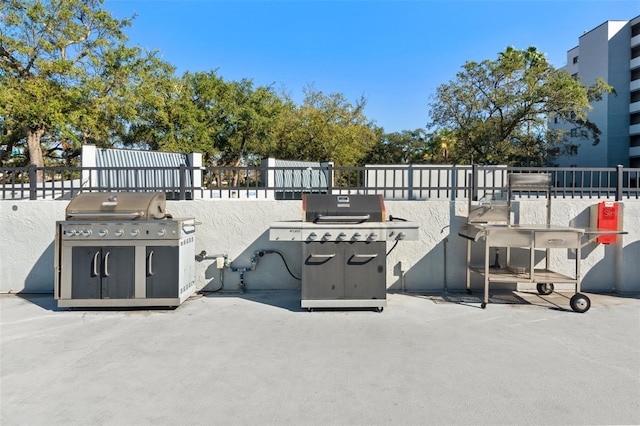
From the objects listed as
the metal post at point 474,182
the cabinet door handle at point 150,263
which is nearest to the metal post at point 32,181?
the cabinet door handle at point 150,263

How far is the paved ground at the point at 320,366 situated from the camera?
2.41m

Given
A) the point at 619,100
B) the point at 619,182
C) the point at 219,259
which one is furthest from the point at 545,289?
the point at 619,100

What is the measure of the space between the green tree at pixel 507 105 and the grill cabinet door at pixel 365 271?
1907cm

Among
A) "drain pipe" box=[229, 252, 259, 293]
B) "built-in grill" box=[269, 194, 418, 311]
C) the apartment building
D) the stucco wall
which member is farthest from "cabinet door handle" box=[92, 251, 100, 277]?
the apartment building

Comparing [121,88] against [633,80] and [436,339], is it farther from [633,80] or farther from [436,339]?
[633,80]

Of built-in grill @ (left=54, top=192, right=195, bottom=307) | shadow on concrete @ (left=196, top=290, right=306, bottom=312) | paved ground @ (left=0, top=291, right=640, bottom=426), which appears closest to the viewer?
paved ground @ (left=0, top=291, right=640, bottom=426)

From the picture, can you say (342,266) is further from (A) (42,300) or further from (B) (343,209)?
(A) (42,300)

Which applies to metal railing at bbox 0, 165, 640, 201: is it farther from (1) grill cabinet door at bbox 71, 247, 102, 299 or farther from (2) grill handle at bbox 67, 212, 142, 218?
(1) grill cabinet door at bbox 71, 247, 102, 299

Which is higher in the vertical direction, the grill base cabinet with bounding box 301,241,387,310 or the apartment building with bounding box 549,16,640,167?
the apartment building with bounding box 549,16,640,167

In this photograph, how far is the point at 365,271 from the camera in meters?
4.40

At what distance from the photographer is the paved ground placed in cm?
241

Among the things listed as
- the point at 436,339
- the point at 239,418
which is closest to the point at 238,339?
the point at 239,418

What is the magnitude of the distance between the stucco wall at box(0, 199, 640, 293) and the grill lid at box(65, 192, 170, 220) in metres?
0.82

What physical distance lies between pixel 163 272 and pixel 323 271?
194cm
